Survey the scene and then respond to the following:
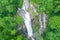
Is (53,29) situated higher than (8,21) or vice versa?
(8,21)

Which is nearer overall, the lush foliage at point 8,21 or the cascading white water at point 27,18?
the lush foliage at point 8,21

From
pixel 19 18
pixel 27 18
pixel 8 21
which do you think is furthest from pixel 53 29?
pixel 8 21

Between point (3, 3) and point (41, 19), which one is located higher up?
point (3, 3)

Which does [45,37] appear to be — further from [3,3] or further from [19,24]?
[3,3]

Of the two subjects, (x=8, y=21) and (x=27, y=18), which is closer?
(x=8, y=21)

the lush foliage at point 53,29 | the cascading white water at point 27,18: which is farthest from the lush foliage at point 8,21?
the lush foliage at point 53,29

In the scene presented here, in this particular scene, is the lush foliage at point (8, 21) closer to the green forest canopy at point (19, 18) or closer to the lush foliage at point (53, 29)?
the green forest canopy at point (19, 18)

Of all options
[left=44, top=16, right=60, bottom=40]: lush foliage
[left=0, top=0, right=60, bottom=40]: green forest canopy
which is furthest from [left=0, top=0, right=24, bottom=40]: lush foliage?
[left=44, top=16, right=60, bottom=40]: lush foliage

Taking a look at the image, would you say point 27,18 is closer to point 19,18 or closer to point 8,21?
point 19,18

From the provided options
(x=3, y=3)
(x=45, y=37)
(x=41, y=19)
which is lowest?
(x=45, y=37)

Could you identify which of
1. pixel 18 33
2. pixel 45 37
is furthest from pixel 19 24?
pixel 45 37
